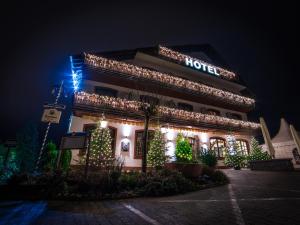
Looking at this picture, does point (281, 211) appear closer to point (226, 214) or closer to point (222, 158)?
point (226, 214)

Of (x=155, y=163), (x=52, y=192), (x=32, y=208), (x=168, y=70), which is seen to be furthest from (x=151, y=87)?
(x=32, y=208)

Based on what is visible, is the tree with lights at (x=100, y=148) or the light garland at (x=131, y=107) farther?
the light garland at (x=131, y=107)

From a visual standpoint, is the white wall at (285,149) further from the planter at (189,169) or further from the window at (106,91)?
the window at (106,91)

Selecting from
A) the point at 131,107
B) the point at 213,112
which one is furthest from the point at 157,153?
the point at 213,112

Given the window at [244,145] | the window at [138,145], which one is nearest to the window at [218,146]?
the window at [244,145]

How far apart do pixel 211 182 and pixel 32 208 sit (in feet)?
23.8

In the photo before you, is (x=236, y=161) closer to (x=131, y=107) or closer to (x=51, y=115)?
(x=131, y=107)

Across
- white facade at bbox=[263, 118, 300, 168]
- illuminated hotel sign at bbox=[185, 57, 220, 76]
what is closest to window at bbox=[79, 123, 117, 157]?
illuminated hotel sign at bbox=[185, 57, 220, 76]

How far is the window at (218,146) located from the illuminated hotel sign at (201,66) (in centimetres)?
884

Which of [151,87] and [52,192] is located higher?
[151,87]

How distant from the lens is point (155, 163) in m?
13.0

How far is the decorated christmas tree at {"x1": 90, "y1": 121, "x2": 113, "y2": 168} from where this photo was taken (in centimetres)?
1174

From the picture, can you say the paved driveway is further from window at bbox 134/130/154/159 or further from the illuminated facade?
window at bbox 134/130/154/159

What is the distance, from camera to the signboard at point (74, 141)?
26.2 ft
